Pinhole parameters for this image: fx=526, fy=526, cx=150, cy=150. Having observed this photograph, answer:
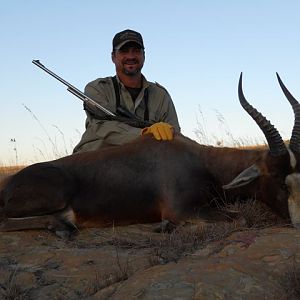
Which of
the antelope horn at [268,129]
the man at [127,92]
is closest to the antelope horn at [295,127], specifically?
the antelope horn at [268,129]

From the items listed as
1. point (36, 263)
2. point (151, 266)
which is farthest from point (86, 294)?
point (36, 263)

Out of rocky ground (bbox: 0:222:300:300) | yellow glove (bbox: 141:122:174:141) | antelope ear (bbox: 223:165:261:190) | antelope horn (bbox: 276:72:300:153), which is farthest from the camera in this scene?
yellow glove (bbox: 141:122:174:141)

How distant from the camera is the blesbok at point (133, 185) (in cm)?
495

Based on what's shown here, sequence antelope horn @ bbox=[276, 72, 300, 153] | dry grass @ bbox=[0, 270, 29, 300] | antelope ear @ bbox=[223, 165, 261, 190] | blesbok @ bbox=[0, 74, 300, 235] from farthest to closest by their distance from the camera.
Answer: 1. blesbok @ bbox=[0, 74, 300, 235]
2. antelope ear @ bbox=[223, 165, 261, 190]
3. antelope horn @ bbox=[276, 72, 300, 153]
4. dry grass @ bbox=[0, 270, 29, 300]

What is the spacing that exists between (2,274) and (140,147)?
250cm

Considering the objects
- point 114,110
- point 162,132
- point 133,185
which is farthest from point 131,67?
point 133,185

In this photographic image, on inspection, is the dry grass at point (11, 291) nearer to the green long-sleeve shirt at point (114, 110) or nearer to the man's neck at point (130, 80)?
the green long-sleeve shirt at point (114, 110)

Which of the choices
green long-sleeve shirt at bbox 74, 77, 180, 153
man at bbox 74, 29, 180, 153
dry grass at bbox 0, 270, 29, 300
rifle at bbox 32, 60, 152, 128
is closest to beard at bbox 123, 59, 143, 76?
man at bbox 74, 29, 180, 153

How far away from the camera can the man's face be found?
6863 mm

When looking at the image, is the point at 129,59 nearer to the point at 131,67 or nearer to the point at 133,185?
the point at 131,67

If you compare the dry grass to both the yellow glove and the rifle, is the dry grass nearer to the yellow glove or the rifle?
the yellow glove

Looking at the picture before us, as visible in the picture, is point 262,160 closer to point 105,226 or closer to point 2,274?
point 105,226

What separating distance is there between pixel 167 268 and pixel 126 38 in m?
4.52

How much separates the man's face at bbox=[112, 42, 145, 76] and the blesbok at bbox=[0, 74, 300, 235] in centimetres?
168
